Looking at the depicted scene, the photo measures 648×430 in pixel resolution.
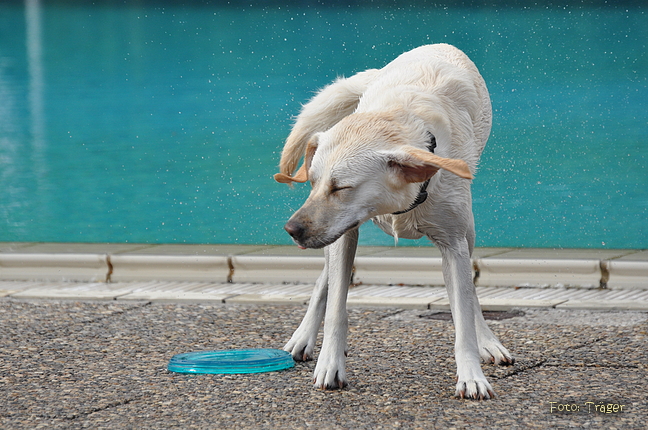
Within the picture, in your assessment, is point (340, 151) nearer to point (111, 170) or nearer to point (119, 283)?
point (119, 283)

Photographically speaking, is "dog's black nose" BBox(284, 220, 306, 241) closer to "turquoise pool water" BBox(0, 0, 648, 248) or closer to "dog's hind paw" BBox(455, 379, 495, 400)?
"dog's hind paw" BBox(455, 379, 495, 400)

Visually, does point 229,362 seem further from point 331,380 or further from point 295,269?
point 295,269

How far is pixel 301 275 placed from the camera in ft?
25.0

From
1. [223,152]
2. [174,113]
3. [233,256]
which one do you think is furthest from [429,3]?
[233,256]

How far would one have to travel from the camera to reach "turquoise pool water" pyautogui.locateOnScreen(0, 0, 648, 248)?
13445mm

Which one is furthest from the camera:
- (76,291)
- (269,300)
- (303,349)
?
(76,291)

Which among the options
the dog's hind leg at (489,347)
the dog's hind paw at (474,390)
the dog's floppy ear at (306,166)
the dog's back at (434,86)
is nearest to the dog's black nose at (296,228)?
the dog's floppy ear at (306,166)

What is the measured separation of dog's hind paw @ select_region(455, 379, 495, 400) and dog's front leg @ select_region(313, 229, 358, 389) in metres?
0.56

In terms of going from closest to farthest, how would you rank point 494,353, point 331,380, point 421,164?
point 421,164 → point 331,380 → point 494,353

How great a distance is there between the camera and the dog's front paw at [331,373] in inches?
177

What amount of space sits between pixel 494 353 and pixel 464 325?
72cm

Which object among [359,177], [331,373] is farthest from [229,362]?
[359,177]

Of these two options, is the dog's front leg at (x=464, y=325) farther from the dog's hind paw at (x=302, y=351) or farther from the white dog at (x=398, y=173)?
the dog's hind paw at (x=302, y=351)

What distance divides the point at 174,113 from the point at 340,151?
18.8 m
